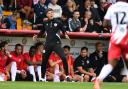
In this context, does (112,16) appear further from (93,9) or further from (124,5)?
(93,9)

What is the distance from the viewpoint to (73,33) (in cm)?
1738

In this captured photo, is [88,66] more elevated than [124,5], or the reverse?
[124,5]

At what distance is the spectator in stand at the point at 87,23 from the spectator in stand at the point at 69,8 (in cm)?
50

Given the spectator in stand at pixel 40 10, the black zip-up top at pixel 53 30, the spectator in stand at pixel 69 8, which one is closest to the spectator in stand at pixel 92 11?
the spectator in stand at pixel 69 8

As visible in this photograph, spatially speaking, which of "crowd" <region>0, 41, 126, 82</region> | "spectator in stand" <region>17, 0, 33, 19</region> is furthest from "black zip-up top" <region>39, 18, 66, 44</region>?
"spectator in stand" <region>17, 0, 33, 19</region>

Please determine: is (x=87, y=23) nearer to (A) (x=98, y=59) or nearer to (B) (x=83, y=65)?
(A) (x=98, y=59)

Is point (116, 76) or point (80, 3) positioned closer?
point (116, 76)

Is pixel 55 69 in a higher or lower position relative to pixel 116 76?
higher

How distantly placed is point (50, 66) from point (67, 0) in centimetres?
321

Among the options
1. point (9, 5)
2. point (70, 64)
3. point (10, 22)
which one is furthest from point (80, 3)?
point (10, 22)

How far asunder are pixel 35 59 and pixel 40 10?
2.16 meters

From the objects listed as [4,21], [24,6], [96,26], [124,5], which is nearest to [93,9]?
[96,26]

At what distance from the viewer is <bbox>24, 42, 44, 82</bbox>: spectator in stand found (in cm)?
1634

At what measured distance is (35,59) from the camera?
16.5 m
